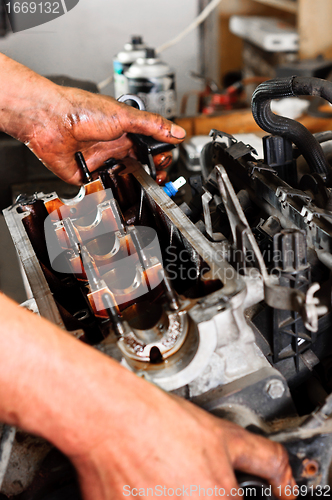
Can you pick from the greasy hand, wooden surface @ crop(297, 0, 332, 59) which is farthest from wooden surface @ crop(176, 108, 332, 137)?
the greasy hand

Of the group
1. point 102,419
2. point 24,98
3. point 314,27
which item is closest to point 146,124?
point 24,98

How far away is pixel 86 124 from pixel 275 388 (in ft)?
3.45

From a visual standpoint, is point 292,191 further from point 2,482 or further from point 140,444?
point 2,482

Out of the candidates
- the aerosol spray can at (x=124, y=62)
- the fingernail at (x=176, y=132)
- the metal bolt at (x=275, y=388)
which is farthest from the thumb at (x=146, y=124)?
the metal bolt at (x=275, y=388)

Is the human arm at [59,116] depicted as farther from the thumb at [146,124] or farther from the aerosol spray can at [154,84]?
the aerosol spray can at [154,84]

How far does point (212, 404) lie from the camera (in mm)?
707

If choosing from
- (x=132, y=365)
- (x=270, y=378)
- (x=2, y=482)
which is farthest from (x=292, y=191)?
(x=2, y=482)

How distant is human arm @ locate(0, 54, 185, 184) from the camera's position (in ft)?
4.33

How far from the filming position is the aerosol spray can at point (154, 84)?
1.85 metres

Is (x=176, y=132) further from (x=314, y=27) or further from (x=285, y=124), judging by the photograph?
(x=314, y=27)

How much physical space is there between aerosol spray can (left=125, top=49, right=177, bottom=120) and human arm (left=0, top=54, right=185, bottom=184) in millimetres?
512

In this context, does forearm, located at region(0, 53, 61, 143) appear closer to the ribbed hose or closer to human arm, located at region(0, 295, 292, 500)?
the ribbed hose

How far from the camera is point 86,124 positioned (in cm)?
138

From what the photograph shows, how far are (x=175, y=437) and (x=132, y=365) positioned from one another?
15cm
